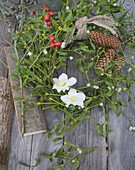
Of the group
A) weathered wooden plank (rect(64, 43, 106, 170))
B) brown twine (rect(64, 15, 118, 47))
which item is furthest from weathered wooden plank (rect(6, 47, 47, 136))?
brown twine (rect(64, 15, 118, 47))

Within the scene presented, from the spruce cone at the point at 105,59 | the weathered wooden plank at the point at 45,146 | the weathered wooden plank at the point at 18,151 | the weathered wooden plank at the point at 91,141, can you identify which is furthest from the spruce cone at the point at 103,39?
the weathered wooden plank at the point at 18,151

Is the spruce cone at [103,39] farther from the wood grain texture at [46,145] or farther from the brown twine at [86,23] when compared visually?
the wood grain texture at [46,145]

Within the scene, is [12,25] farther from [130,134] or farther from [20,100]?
[130,134]

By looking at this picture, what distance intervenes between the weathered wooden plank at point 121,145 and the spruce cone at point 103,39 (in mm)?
397

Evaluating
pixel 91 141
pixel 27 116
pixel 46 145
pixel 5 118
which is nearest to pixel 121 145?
pixel 91 141

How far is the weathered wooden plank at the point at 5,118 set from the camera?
93cm

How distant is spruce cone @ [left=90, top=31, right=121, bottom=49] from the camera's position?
904mm

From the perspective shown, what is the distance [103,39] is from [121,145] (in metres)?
0.61

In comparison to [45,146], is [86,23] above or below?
above

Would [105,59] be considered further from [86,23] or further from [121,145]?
[121,145]

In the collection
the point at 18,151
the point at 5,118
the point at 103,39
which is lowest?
the point at 18,151

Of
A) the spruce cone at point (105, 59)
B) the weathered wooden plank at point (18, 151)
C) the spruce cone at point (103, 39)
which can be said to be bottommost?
the weathered wooden plank at point (18, 151)

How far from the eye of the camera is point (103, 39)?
904mm

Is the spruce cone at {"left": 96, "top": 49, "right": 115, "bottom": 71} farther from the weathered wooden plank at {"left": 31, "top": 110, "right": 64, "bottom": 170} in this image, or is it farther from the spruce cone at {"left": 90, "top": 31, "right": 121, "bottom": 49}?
the weathered wooden plank at {"left": 31, "top": 110, "right": 64, "bottom": 170}
